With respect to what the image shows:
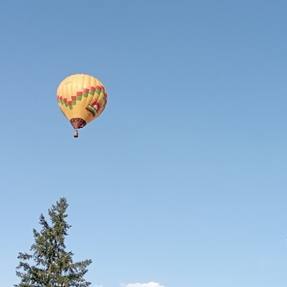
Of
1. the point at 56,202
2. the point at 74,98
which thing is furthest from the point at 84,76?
the point at 56,202

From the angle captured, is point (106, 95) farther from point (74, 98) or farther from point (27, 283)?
point (27, 283)

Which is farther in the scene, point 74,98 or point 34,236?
point 34,236

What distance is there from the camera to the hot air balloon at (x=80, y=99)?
5844cm

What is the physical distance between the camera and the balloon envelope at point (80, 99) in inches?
2301

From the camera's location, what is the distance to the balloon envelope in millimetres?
58438

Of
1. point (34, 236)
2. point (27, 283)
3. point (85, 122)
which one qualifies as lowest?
point (27, 283)

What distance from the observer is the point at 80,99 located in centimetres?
5828

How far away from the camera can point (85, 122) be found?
193 feet

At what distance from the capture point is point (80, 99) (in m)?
58.3

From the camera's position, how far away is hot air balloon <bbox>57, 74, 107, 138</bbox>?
58.4 m

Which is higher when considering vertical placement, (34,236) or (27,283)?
(34,236)

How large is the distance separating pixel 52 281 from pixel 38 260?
216 centimetres

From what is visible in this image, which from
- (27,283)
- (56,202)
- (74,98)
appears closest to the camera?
(74,98)

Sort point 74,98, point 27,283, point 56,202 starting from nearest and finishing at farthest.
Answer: point 74,98
point 27,283
point 56,202
